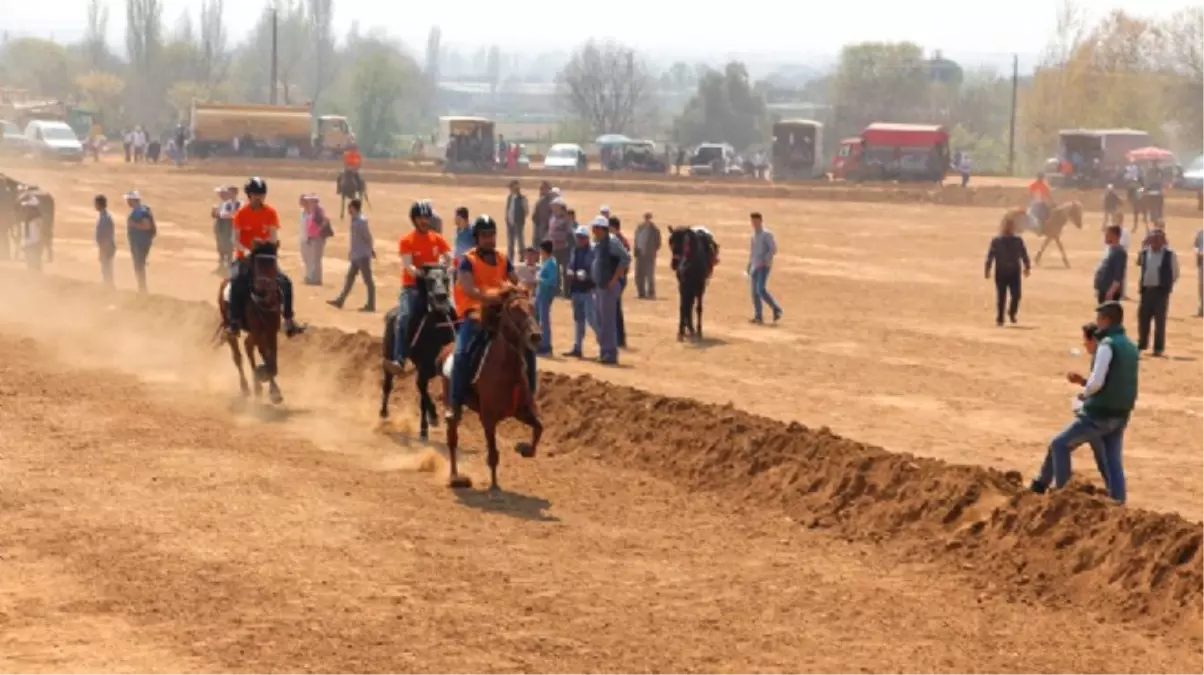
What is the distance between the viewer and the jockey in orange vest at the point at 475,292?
1636cm

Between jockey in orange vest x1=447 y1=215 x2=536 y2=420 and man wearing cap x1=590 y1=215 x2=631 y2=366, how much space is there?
9.75m

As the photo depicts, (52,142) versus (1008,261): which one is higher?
(52,142)

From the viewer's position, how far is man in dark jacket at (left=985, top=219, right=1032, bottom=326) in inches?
1247

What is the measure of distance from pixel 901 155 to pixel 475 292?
73475mm

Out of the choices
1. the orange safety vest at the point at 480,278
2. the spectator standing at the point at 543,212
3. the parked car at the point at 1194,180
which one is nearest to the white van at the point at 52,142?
the parked car at the point at 1194,180

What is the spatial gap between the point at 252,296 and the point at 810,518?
26.7ft

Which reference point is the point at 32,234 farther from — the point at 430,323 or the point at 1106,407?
the point at 1106,407

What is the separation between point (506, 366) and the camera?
16.4 m

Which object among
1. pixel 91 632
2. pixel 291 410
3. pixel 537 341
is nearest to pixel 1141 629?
pixel 537 341

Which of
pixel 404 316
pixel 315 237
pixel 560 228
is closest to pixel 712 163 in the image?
pixel 315 237

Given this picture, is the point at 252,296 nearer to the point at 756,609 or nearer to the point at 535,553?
the point at 535,553

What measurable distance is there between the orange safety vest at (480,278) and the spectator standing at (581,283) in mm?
9851

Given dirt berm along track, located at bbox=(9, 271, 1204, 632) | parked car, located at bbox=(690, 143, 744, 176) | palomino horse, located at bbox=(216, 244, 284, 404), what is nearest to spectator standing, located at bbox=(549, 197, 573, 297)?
dirt berm along track, located at bbox=(9, 271, 1204, 632)

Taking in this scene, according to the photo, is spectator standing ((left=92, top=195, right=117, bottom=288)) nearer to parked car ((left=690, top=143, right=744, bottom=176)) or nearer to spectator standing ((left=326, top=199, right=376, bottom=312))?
spectator standing ((left=326, top=199, right=376, bottom=312))
